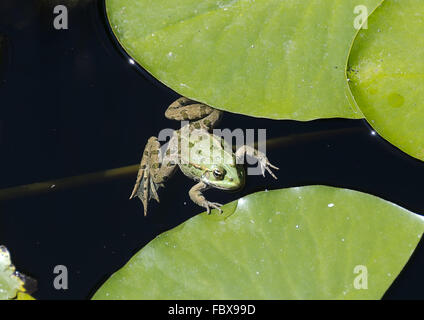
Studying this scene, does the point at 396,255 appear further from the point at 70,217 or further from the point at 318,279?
the point at 70,217

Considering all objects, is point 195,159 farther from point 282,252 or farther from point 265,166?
point 282,252

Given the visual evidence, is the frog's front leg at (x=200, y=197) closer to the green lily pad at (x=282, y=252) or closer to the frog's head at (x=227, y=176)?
the frog's head at (x=227, y=176)

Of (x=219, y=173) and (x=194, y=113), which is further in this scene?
(x=194, y=113)

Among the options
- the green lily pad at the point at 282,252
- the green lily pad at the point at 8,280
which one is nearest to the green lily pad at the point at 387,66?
the green lily pad at the point at 282,252

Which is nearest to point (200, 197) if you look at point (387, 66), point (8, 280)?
point (8, 280)

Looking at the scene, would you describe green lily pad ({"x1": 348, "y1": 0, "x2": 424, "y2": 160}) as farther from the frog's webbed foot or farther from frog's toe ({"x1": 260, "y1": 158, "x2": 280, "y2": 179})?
the frog's webbed foot

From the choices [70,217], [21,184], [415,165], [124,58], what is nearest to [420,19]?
[415,165]

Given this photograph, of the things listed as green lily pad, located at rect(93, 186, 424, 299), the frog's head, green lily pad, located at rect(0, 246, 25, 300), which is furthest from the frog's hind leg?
green lily pad, located at rect(0, 246, 25, 300)

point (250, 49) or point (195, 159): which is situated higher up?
point (250, 49)
